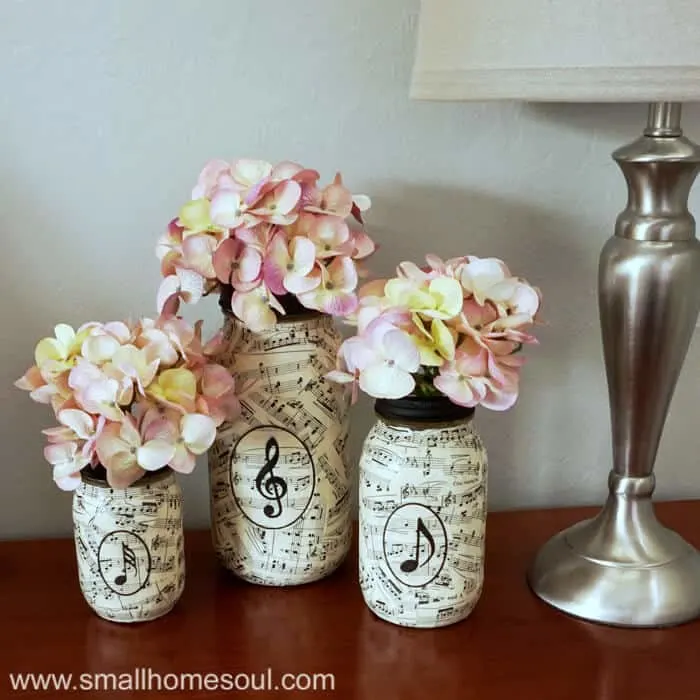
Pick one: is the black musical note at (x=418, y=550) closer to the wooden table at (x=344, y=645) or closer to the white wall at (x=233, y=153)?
the wooden table at (x=344, y=645)

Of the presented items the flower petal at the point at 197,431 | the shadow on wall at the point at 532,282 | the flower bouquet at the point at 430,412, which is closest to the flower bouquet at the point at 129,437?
the flower petal at the point at 197,431

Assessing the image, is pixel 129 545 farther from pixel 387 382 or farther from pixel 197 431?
pixel 387 382

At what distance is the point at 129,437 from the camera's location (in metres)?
0.68

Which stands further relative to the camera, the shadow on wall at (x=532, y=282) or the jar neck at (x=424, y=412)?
the shadow on wall at (x=532, y=282)

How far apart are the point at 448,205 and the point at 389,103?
0.11 meters

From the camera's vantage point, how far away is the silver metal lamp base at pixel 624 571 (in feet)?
2.51

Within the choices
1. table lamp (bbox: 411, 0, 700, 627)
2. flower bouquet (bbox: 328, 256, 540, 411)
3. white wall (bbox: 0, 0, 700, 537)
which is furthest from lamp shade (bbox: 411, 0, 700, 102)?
white wall (bbox: 0, 0, 700, 537)

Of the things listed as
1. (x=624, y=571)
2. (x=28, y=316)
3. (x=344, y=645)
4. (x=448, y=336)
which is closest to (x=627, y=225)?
(x=448, y=336)

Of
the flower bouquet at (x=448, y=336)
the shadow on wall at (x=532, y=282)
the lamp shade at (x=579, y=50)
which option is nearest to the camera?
the lamp shade at (x=579, y=50)

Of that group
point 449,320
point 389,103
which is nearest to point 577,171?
point 389,103

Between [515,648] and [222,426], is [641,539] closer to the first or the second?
[515,648]

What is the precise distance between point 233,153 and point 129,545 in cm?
37

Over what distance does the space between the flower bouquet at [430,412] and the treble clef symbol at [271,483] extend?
8 centimetres

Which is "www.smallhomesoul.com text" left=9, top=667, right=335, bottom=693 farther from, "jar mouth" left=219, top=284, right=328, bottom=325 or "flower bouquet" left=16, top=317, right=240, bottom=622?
"jar mouth" left=219, top=284, right=328, bottom=325
